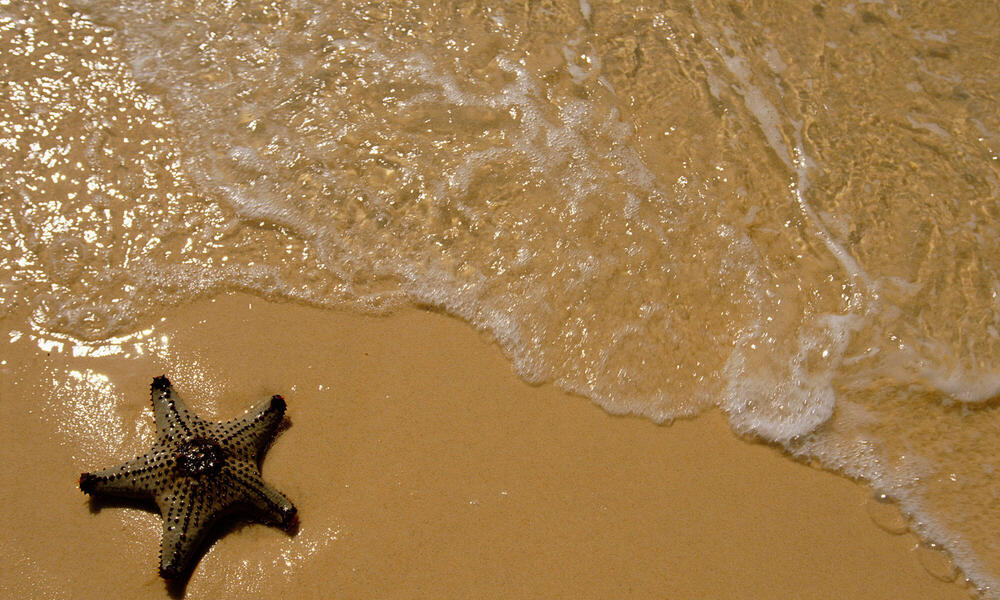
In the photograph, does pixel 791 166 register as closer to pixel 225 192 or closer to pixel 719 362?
pixel 719 362

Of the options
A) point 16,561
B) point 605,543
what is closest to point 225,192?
point 16,561

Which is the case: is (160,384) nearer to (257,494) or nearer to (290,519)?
(257,494)

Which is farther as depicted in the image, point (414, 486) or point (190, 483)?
point (414, 486)

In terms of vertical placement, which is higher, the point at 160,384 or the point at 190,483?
→ the point at 160,384

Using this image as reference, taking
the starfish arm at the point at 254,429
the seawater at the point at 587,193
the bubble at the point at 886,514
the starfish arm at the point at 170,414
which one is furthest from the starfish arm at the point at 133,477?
the bubble at the point at 886,514

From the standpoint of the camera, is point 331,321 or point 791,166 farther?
point 791,166

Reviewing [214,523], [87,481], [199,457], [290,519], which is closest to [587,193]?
[290,519]
